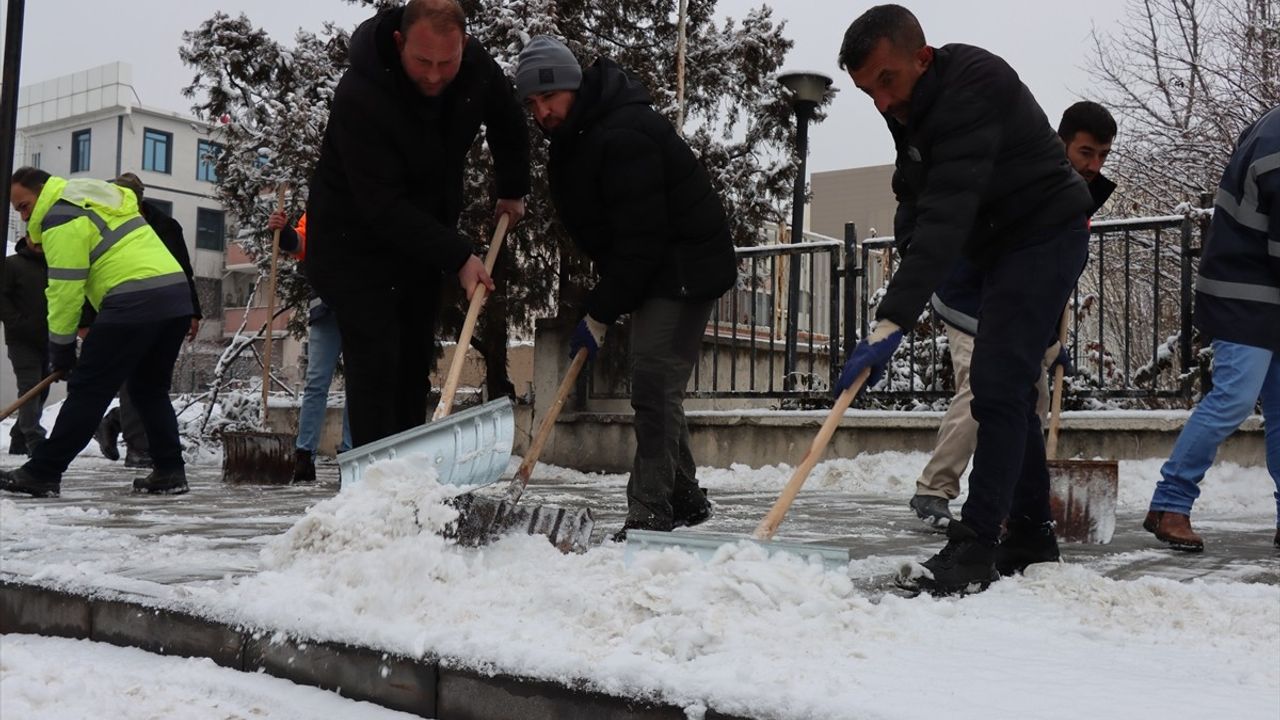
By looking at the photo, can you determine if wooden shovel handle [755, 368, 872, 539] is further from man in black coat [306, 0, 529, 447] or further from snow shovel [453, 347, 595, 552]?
man in black coat [306, 0, 529, 447]

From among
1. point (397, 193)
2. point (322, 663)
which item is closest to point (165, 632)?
point (322, 663)

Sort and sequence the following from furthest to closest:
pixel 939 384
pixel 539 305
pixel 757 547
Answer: pixel 539 305 → pixel 939 384 → pixel 757 547

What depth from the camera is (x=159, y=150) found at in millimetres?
43250

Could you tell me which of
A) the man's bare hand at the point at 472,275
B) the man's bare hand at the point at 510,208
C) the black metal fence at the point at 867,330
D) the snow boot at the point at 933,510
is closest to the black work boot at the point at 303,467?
the black metal fence at the point at 867,330

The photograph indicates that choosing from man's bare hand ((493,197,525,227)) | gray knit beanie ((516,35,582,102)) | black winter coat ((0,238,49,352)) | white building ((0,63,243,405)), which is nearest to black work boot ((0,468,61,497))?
man's bare hand ((493,197,525,227))

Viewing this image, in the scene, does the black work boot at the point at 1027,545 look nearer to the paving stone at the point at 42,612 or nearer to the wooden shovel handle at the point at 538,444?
the wooden shovel handle at the point at 538,444

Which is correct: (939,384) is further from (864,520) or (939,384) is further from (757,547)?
(757,547)

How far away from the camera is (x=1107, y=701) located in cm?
196

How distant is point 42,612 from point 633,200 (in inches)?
87.8

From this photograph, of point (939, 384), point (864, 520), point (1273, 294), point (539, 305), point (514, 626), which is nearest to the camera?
point (514, 626)

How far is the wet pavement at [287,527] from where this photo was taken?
11.3 feet

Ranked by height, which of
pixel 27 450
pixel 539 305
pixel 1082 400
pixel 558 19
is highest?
pixel 558 19

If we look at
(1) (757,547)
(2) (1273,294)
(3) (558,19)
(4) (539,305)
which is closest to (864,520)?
(2) (1273,294)

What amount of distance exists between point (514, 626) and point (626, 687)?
0.46 metres
